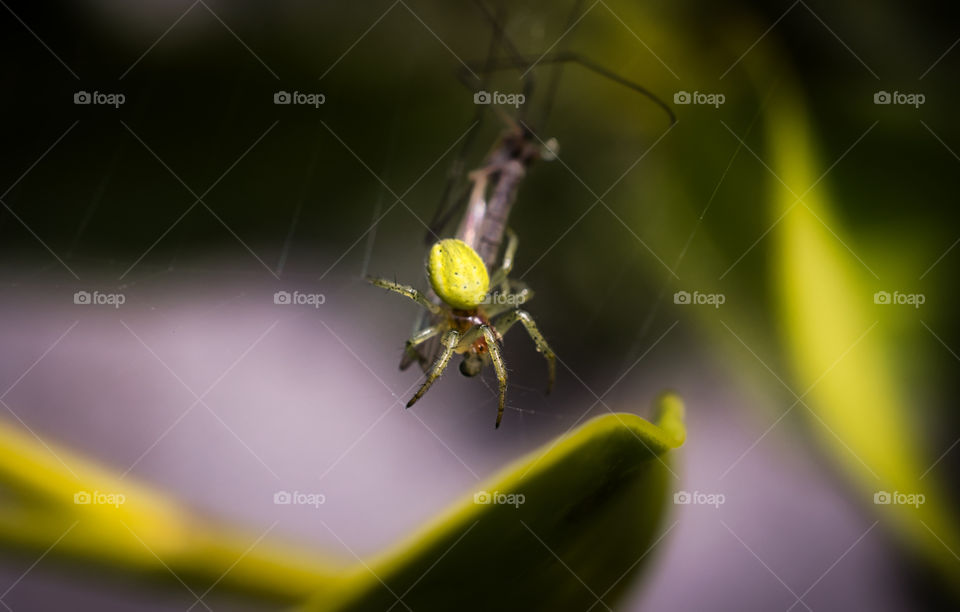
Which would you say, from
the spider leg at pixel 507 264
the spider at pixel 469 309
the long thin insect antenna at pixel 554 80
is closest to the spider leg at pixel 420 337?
the spider at pixel 469 309

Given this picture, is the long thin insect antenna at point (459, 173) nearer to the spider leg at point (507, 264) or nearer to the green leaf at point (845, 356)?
the spider leg at point (507, 264)

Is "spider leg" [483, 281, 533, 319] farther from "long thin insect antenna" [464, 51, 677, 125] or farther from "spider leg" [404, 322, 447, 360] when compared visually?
"long thin insect antenna" [464, 51, 677, 125]

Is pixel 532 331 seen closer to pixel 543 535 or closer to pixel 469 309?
pixel 469 309

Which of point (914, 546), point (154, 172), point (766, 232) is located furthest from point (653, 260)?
point (154, 172)

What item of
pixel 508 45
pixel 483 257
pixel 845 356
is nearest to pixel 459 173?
pixel 483 257

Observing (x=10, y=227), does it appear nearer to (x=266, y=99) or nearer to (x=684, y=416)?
(x=266, y=99)

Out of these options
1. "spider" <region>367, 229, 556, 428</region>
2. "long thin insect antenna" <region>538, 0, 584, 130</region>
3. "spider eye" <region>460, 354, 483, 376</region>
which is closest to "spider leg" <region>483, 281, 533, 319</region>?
"spider" <region>367, 229, 556, 428</region>
